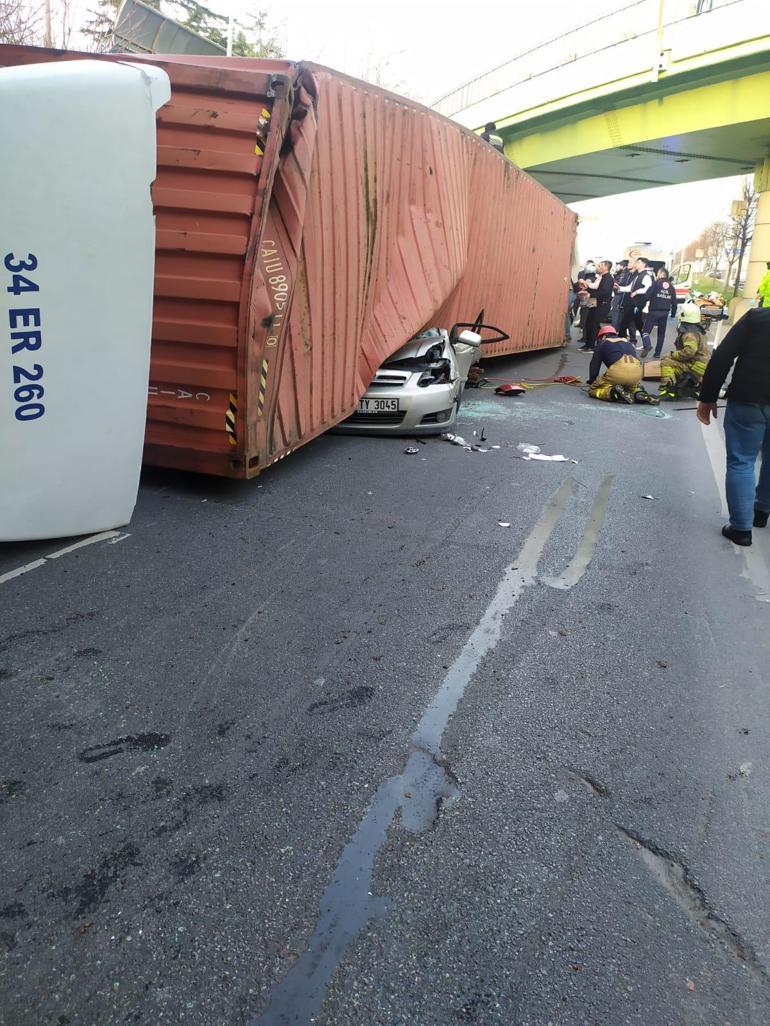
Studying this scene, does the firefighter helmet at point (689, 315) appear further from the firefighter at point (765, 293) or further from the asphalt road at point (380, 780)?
the asphalt road at point (380, 780)

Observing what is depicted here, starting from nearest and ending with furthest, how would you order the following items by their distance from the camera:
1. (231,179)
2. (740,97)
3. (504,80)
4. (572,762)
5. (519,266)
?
(572,762) → (231,179) → (519,266) → (740,97) → (504,80)

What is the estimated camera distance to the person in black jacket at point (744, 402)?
4.97m

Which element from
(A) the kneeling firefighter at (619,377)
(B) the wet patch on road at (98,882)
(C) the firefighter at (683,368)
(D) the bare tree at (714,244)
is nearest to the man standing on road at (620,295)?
(C) the firefighter at (683,368)

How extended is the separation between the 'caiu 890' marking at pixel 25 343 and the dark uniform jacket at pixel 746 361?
4283mm

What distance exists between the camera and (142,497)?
5.33 meters

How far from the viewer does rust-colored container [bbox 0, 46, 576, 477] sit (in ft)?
15.8

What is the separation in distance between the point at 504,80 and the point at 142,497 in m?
28.4

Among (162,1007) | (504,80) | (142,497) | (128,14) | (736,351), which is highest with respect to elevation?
(504,80)

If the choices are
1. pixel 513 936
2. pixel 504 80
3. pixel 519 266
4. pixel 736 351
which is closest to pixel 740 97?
pixel 504 80

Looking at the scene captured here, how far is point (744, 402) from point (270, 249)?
3521 millimetres

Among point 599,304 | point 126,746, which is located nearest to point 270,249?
point 126,746

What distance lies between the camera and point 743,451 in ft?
16.9

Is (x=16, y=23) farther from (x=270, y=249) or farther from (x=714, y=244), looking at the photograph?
(x=714, y=244)

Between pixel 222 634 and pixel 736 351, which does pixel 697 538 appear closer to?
pixel 736 351
